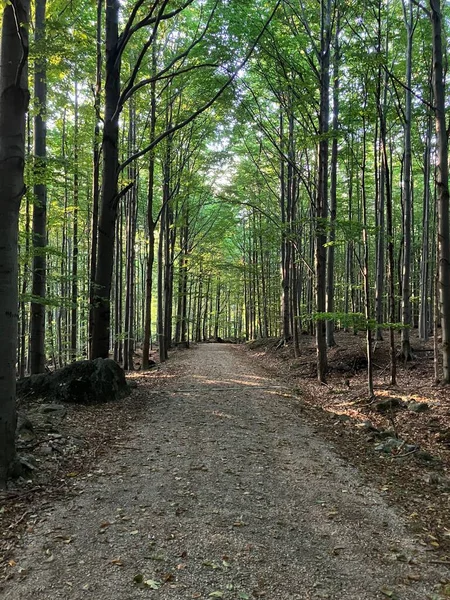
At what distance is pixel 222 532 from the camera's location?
339cm

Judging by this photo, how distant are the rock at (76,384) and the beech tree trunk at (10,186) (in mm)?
3470

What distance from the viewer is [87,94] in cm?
1445

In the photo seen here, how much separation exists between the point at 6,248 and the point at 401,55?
1512 centimetres

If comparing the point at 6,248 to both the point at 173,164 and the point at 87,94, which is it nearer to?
the point at 87,94

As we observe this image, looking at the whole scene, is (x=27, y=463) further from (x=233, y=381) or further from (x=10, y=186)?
(x=233, y=381)

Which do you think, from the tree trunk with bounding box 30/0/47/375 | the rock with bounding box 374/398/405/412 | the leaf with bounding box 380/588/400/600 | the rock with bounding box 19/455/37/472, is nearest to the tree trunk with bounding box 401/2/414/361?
the rock with bounding box 374/398/405/412

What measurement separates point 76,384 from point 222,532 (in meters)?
5.03

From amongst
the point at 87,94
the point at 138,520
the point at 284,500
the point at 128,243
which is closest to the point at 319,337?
the point at 284,500

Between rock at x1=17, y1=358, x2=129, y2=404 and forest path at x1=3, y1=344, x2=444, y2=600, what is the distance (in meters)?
2.20

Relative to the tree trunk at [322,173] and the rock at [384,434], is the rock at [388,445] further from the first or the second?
the tree trunk at [322,173]

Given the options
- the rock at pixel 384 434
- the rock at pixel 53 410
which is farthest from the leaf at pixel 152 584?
the rock at pixel 384 434

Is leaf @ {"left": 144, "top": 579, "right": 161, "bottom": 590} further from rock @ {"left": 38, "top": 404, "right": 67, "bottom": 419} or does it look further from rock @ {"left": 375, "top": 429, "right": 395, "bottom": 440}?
rock @ {"left": 375, "top": 429, "right": 395, "bottom": 440}

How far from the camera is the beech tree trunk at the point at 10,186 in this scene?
397cm

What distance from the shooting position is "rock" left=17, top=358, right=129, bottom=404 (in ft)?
24.5
